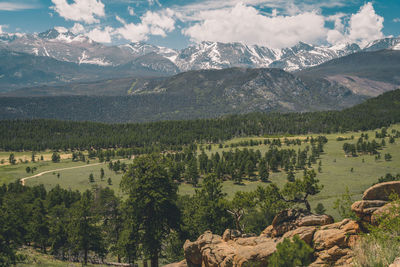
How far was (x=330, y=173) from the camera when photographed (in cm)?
17888

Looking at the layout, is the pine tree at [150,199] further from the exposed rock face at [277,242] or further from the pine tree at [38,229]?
the pine tree at [38,229]

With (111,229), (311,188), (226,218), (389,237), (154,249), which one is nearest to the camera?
(389,237)

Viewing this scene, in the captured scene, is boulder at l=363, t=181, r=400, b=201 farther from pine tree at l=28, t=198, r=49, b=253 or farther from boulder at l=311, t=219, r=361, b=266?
pine tree at l=28, t=198, r=49, b=253

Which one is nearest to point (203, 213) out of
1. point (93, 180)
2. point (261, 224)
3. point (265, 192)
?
point (265, 192)

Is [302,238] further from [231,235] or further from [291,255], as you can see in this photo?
[231,235]

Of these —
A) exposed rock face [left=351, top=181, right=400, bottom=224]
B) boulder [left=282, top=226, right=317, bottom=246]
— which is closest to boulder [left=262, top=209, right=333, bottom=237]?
boulder [left=282, top=226, right=317, bottom=246]

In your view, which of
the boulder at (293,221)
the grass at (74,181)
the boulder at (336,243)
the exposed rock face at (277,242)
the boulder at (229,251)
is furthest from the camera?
the grass at (74,181)

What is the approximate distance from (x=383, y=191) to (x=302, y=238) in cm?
1051

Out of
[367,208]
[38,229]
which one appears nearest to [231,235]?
[367,208]

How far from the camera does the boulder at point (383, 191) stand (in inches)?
1214

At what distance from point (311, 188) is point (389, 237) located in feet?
51.9

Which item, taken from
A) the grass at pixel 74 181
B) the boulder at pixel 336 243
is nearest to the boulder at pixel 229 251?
the boulder at pixel 336 243

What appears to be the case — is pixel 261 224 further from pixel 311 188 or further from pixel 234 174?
pixel 234 174

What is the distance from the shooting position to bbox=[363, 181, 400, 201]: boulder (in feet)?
101
